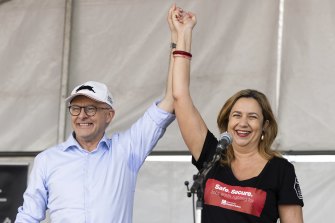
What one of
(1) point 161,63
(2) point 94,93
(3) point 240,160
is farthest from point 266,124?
(1) point 161,63

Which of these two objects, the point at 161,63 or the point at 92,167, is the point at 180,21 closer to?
the point at 92,167

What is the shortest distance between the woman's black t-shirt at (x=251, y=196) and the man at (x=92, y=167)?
406 mm

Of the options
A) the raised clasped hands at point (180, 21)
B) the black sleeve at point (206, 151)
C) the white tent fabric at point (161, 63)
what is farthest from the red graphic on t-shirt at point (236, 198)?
the white tent fabric at point (161, 63)

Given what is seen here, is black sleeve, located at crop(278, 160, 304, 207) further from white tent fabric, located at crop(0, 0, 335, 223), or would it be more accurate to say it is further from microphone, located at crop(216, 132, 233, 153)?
white tent fabric, located at crop(0, 0, 335, 223)

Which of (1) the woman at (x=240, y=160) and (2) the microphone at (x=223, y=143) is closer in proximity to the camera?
(2) the microphone at (x=223, y=143)

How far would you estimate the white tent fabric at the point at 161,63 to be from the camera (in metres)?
4.45

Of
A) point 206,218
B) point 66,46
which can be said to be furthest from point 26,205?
point 66,46

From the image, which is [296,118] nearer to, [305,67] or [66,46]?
[305,67]

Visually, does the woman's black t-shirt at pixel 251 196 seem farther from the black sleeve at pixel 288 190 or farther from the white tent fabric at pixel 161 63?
the white tent fabric at pixel 161 63

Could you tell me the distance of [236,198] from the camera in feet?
9.69

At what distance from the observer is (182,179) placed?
15.5 ft

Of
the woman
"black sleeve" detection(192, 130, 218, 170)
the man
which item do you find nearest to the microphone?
the woman

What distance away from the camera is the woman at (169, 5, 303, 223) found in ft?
9.70

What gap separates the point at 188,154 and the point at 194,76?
0.49 m
